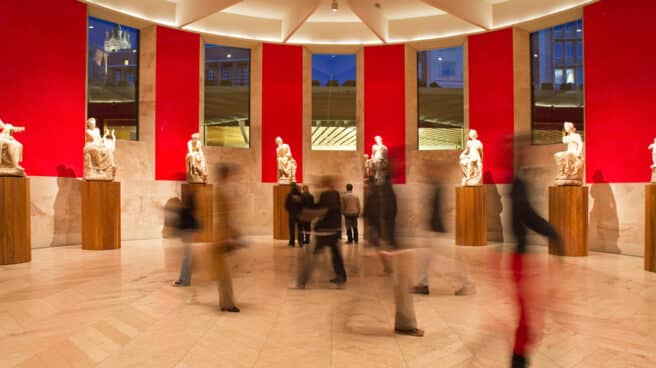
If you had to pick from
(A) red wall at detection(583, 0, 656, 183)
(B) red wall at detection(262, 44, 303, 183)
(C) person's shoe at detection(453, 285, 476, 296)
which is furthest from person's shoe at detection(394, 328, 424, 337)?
(B) red wall at detection(262, 44, 303, 183)

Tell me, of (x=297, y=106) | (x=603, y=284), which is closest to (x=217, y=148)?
(x=297, y=106)

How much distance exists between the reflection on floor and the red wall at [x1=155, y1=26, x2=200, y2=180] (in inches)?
236

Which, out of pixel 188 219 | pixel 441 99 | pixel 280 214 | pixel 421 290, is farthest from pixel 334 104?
pixel 188 219

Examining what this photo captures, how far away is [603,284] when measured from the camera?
600 cm

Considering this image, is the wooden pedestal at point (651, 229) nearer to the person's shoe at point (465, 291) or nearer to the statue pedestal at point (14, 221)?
the person's shoe at point (465, 291)

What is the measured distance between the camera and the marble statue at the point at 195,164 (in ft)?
37.5

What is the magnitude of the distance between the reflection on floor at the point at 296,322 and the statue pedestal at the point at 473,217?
3.87m

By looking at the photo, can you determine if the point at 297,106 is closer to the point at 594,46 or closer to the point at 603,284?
the point at 594,46

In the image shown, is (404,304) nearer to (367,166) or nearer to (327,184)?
(327,184)

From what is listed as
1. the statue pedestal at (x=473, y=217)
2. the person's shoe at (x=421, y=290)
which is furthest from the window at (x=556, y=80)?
the person's shoe at (x=421, y=290)

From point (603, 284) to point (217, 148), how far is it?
35.6 ft

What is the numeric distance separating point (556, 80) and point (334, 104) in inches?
265

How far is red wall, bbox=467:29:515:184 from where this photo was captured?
12.4 metres

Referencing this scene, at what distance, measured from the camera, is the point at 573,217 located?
9.03m
